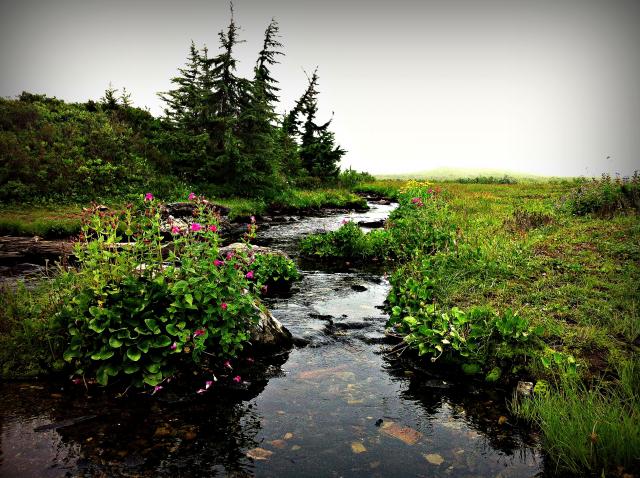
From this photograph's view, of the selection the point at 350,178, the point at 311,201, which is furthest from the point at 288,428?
the point at 350,178

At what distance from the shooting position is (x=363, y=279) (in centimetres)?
984

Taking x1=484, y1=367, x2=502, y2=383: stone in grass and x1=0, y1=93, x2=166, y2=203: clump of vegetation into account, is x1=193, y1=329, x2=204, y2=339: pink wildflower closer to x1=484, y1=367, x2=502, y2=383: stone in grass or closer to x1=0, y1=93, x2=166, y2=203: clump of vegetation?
x1=484, y1=367, x2=502, y2=383: stone in grass

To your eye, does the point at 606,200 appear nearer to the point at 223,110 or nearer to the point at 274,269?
the point at 274,269

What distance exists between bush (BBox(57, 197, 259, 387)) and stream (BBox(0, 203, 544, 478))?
38 centimetres

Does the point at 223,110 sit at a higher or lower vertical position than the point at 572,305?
higher

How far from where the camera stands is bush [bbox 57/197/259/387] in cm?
441

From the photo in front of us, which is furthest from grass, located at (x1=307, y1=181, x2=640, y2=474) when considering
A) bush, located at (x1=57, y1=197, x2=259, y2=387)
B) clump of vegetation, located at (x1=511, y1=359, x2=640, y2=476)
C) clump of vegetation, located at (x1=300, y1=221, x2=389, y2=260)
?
bush, located at (x1=57, y1=197, x2=259, y2=387)

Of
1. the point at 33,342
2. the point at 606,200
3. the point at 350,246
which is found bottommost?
the point at 33,342

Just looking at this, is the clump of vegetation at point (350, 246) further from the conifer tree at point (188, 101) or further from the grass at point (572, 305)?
the conifer tree at point (188, 101)

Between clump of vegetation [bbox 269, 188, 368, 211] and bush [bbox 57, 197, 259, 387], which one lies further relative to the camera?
clump of vegetation [bbox 269, 188, 368, 211]

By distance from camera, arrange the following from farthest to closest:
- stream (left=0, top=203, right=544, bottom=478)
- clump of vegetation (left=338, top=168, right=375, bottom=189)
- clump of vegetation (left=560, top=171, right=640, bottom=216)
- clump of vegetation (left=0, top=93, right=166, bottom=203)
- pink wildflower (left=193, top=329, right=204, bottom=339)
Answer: clump of vegetation (left=338, top=168, right=375, bottom=189), clump of vegetation (left=0, top=93, right=166, bottom=203), clump of vegetation (left=560, top=171, right=640, bottom=216), pink wildflower (left=193, top=329, right=204, bottom=339), stream (left=0, top=203, right=544, bottom=478)

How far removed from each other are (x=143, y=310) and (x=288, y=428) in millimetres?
2156

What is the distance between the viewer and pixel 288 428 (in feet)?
13.2

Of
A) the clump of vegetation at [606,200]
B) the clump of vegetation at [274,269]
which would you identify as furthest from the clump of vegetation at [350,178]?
the clump of vegetation at [274,269]
